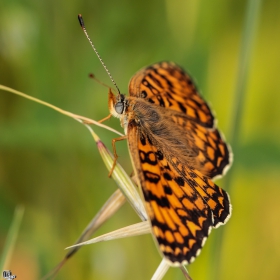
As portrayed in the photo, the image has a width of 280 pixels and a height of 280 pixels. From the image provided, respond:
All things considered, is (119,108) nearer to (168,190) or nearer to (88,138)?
(168,190)

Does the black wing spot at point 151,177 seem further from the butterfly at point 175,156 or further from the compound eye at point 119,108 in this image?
the compound eye at point 119,108

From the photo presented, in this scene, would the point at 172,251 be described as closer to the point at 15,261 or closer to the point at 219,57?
the point at 15,261

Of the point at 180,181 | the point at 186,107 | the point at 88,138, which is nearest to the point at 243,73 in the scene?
the point at 186,107

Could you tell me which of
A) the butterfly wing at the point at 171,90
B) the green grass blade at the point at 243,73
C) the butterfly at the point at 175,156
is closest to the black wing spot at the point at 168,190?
the butterfly at the point at 175,156


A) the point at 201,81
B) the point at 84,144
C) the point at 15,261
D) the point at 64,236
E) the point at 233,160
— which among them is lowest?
the point at 15,261

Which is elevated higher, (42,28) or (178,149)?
(42,28)

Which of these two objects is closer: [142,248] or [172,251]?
[172,251]

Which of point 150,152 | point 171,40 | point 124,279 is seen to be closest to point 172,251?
point 150,152
